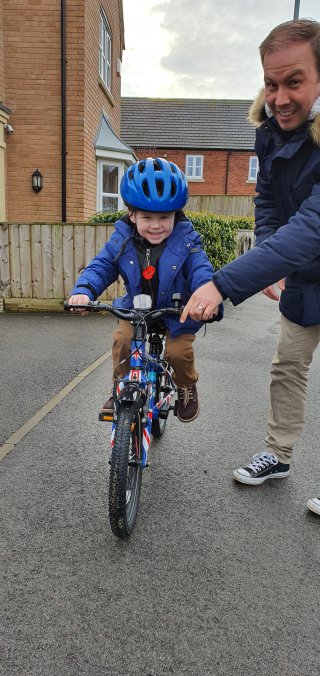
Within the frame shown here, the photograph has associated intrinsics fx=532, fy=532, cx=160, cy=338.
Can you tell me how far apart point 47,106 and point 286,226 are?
439 inches

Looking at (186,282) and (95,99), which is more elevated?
(95,99)

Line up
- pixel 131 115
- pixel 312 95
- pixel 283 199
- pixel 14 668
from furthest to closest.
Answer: pixel 131 115 < pixel 283 199 < pixel 312 95 < pixel 14 668

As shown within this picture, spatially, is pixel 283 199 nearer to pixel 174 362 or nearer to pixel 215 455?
pixel 174 362

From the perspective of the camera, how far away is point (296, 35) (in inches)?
83.6

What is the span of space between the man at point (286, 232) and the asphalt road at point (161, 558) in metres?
0.38

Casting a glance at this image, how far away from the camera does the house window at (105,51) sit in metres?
14.4

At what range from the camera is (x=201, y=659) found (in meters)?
1.89

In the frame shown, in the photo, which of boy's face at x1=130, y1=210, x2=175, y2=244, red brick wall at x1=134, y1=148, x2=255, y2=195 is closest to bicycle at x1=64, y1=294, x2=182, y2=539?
boy's face at x1=130, y1=210, x2=175, y2=244

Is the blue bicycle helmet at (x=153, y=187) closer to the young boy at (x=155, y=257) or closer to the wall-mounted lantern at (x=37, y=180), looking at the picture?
the young boy at (x=155, y=257)

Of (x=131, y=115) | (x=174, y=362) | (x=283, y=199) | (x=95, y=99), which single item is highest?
(x=131, y=115)

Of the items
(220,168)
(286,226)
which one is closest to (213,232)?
(286,226)

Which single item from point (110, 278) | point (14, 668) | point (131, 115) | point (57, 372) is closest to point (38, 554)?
point (14, 668)

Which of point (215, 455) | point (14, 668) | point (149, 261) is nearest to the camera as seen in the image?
point (14, 668)

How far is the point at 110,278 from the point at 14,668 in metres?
1.94
